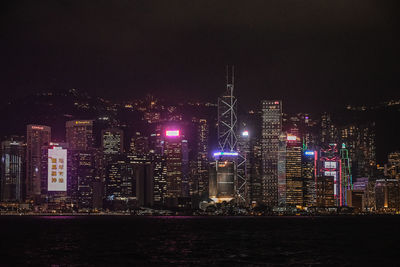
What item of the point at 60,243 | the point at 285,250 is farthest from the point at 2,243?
the point at 285,250

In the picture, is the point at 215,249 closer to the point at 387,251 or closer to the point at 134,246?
the point at 134,246

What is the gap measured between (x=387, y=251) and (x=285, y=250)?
45.3 feet

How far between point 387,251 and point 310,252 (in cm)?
1255

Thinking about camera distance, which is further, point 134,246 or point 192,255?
point 134,246

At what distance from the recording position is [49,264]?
66.1 metres

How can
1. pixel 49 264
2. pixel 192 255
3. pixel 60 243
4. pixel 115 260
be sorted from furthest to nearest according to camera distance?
pixel 60 243
pixel 192 255
pixel 115 260
pixel 49 264

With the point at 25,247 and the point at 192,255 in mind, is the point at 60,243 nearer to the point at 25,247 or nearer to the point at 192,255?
the point at 25,247

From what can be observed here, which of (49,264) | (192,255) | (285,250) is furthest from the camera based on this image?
(285,250)

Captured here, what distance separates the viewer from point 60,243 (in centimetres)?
9831

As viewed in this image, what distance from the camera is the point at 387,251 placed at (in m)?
87.3

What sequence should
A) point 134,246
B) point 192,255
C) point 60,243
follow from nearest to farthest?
point 192,255, point 134,246, point 60,243

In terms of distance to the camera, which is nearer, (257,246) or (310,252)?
(310,252)

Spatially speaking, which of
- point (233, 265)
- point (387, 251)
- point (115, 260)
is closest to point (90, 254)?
point (115, 260)

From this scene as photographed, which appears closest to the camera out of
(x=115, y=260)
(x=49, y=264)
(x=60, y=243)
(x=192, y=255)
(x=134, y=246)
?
(x=49, y=264)
